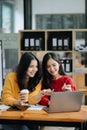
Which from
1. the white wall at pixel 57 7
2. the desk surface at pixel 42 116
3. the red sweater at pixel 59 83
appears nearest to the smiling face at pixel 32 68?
the red sweater at pixel 59 83

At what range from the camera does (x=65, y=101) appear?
268 cm

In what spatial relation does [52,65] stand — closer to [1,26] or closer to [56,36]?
[56,36]

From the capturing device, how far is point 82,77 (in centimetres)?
516

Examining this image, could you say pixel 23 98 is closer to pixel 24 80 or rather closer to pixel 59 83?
pixel 24 80

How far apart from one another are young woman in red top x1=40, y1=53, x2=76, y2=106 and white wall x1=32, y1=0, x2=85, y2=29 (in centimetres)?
253

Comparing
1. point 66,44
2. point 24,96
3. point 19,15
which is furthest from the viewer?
point 19,15

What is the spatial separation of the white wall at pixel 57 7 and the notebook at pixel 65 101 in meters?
3.18

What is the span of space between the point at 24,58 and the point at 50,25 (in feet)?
8.54

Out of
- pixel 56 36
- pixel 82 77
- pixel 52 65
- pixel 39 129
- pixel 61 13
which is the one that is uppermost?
pixel 61 13

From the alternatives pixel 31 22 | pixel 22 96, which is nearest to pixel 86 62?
pixel 31 22

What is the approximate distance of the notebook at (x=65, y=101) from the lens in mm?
2637

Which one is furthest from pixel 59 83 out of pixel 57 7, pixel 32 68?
pixel 57 7

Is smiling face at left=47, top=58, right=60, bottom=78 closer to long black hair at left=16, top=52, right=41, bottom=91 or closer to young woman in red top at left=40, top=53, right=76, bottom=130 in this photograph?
young woman in red top at left=40, top=53, right=76, bottom=130

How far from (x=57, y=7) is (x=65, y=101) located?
3314 mm
